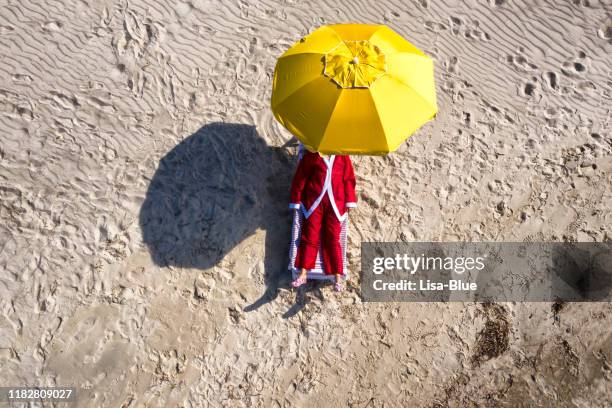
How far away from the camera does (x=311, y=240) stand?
538cm

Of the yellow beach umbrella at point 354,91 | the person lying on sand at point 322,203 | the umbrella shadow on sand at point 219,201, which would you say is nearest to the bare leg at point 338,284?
the person lying on sand at point 322,203

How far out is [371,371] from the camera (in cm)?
561

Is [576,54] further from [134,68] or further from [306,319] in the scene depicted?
[134,68]

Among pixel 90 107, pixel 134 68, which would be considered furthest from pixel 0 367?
pixel 134 68

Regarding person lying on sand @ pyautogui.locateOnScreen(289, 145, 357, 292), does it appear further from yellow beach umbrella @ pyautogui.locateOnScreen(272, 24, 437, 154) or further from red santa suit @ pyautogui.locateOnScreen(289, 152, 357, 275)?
yellow beach umbrella @ pyautogui.locateOnScreen(272, 24, 437, 154)

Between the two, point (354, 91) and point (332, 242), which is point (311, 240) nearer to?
point (332, 242)

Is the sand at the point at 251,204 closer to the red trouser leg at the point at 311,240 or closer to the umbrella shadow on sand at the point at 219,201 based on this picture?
the umbrella shadow on sand at the point at 219,201

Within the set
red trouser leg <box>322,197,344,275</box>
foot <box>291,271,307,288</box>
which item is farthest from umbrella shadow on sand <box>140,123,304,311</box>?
red trouser leg <box>322,197,344,275</box>

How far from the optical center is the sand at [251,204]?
5.51 metres

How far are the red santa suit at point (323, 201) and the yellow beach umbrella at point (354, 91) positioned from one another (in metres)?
0.89

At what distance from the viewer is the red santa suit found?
17.5 ft

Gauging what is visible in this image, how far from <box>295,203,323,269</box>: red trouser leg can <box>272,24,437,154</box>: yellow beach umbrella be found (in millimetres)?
1124

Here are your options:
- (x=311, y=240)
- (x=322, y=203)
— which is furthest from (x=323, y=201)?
(x=311, y=240)

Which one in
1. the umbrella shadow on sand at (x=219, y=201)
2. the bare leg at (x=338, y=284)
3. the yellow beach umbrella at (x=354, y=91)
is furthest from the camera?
the umbrella shadow on sand at (x=219, y=201)
